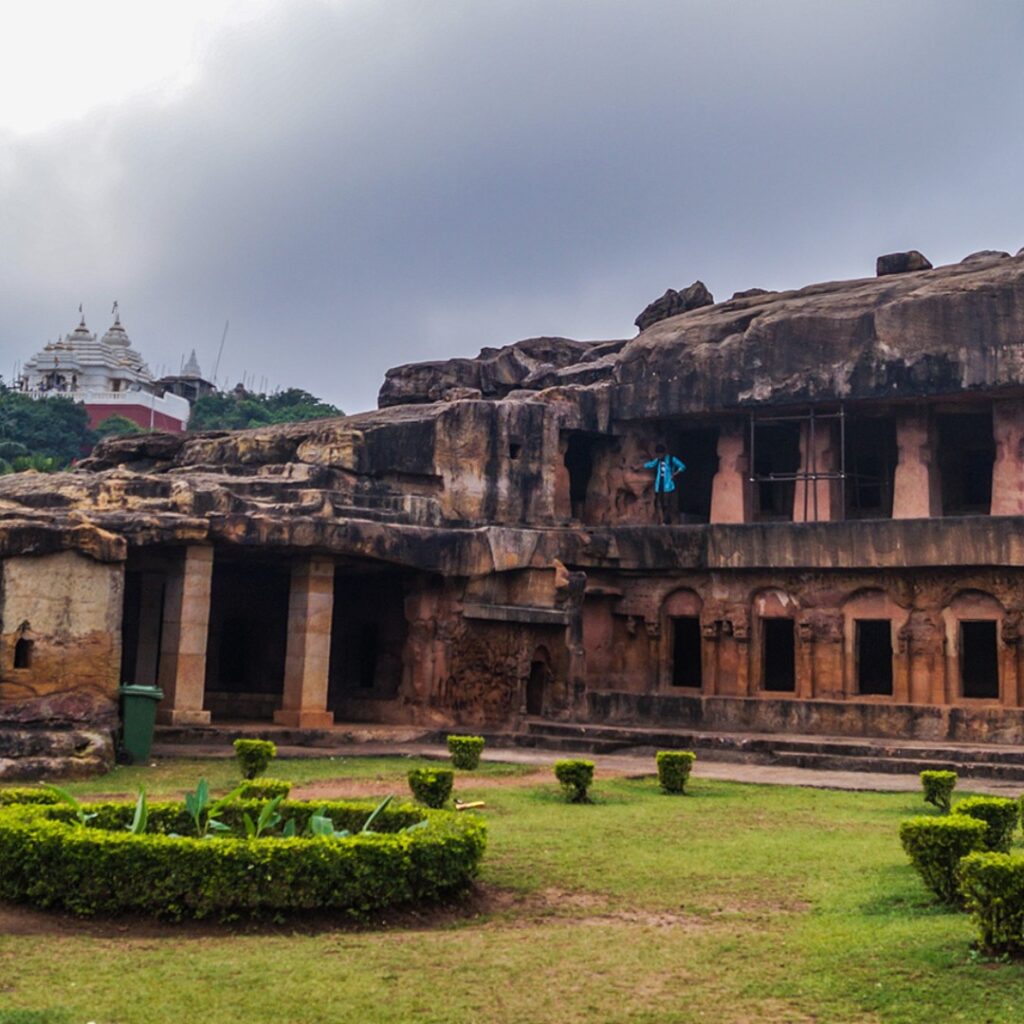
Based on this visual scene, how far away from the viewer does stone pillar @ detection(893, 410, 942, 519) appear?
2712 centimetres

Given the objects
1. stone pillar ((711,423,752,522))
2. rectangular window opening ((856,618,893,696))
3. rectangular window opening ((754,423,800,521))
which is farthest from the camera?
rectangular window opening ((754,423,800,521))

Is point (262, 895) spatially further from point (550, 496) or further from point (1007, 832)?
point (550, 496)

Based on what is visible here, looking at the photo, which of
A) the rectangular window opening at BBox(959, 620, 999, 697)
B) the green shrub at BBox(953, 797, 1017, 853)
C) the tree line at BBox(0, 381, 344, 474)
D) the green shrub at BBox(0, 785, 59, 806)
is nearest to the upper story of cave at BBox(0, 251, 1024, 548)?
the rectangular window opening at BBox(959, 620, 999, 697)

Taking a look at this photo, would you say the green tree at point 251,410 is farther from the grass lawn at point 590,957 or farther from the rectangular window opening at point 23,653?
the grass lawn at point 590,957

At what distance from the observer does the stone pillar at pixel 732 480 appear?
29.3 metres

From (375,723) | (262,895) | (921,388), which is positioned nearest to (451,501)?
(375,723)

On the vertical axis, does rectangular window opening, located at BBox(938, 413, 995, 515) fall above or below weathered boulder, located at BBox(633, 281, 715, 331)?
below

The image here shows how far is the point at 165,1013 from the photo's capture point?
22.6 feet

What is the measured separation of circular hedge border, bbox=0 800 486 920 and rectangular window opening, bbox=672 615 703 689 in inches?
778

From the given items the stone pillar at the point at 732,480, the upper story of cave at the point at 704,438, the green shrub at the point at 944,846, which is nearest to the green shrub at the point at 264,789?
the green shrub at the point at 944,846

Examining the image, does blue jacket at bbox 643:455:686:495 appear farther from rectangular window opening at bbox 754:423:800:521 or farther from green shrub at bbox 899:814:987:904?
green shrub at bbox 899:814:987:904

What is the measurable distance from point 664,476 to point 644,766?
10291 mm

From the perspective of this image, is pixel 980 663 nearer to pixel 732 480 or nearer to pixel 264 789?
pixel 732 480

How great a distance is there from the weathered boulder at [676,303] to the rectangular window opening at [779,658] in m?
9.10
